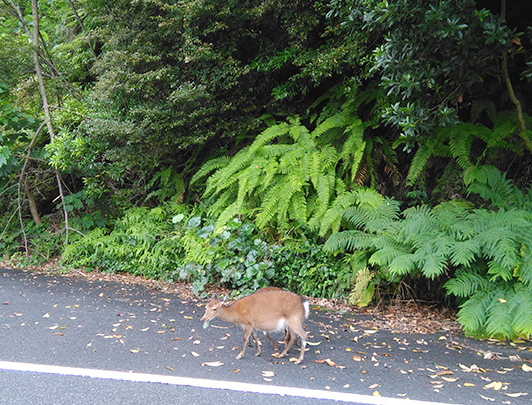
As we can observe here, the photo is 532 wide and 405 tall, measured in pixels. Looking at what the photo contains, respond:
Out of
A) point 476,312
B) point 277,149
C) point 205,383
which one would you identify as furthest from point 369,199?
point 205,383

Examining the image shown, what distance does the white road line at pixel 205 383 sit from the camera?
12.1 feet

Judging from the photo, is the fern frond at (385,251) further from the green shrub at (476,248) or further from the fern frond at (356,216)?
the fern frond at (356,216)

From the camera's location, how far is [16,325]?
5.54m

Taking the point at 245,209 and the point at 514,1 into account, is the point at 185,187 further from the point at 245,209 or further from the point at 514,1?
the point at 514,1

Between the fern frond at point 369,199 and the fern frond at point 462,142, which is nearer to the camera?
the fern frond at point 462,142

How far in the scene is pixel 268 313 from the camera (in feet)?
14.8

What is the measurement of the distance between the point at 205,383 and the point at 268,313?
37.6 inches

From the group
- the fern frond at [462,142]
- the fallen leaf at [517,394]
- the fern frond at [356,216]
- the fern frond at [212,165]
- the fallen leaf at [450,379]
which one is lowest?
the fallen leaf at [450,379]

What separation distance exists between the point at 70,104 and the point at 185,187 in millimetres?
3241

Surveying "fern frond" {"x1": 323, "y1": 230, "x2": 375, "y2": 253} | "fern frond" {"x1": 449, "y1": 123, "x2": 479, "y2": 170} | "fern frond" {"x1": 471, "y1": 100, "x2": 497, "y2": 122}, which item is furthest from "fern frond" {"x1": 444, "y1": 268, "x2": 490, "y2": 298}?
"fern frond" {"x1": 471, "y1": 100, "x2": 497, "y2": 122}

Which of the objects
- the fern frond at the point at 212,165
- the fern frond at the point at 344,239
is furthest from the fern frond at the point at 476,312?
the fern frond at the point at 212,165

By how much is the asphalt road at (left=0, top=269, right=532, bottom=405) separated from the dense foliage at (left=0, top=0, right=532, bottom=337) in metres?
0.78

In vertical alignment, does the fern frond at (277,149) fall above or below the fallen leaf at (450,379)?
above

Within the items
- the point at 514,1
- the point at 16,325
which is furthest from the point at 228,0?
the point at 16,325
